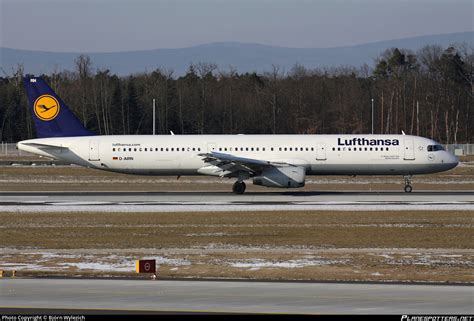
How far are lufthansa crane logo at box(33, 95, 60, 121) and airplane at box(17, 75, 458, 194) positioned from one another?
1281 mm

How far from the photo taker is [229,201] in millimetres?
42031

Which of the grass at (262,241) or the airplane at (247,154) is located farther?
the airplane at (247,154)

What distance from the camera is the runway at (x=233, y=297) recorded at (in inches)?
644

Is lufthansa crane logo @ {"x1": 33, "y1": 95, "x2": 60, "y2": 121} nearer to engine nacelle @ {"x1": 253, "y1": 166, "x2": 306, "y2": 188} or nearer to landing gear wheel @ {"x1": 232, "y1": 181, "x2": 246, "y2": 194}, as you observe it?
landing gear wheel @ {"x1": 232, "y1": 181, "x2": 246, "y2": 194}

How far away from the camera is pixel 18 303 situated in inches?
662

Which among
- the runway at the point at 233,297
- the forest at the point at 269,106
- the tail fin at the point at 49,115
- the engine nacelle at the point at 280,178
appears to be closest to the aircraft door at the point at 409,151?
the engine nacelle at the point at 280,178

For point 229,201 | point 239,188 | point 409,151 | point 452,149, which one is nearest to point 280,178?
point 239,188

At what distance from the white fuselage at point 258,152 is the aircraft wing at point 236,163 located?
0.80m

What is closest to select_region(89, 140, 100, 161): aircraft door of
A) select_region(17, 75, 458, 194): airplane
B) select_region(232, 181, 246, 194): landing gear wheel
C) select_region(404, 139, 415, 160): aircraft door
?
select_region(17, 75, 458, 194): airplane

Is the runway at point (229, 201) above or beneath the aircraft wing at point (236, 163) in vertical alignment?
beneath

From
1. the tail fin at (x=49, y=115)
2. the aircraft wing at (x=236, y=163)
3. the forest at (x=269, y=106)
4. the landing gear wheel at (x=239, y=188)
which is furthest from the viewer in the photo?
the forest at (x=269, y=106)

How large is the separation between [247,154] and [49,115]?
37.7 ft

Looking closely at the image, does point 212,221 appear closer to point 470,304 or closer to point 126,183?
point 470,304

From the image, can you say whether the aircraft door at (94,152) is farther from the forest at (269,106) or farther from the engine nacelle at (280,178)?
the forest at (269,106)
